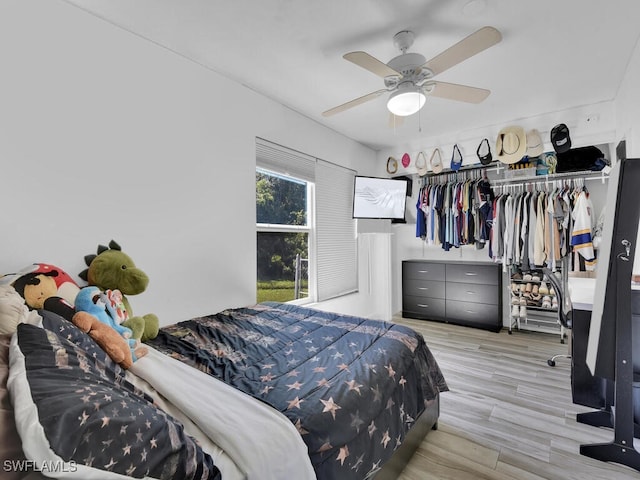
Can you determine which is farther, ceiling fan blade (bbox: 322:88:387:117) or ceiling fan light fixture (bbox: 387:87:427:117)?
ceiling fan blade (bbox: 322:88:387:117)

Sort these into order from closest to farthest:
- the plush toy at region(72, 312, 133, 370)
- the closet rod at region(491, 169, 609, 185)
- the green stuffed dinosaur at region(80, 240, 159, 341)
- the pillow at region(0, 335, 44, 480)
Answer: the pillow at region(0, 335, 44, 480), the plush toy at region(72, 312, 133, 370), the green stuffed dinosaur at region(80, 240, 159, 341), the closet rod at region(491, 169, 609, 185)

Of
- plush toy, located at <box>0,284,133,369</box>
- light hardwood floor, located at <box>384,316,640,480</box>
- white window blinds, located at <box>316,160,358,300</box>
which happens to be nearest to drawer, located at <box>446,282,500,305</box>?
light hardwood floor, located at <box>384,316,640,480</box>

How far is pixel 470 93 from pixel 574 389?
6.62 ft

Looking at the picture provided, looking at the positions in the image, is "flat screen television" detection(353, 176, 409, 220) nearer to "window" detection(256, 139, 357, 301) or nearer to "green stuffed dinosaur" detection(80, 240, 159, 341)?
"window" detection(256, 139, 357, 301)

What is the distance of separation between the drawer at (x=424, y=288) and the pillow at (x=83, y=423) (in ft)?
12.4

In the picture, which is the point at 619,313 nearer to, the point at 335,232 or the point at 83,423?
the point at 83,423

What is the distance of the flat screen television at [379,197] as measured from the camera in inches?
149

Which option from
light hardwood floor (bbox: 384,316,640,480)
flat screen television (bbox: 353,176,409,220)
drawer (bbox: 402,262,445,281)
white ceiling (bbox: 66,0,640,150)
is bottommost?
light hardwood floor (bbox: 384,316,640,480)

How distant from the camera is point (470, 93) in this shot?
1941 mm

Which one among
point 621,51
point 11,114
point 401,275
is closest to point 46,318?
point 11,114

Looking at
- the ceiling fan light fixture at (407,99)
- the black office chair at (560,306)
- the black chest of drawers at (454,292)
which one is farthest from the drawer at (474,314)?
the ceiling fan light fixture at (407,99)

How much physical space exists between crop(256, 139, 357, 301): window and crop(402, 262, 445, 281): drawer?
2.90 ft

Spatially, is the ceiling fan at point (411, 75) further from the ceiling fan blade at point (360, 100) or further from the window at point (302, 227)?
the window at point (302, 227)

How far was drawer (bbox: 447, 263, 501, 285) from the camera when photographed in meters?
3.70
